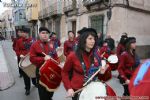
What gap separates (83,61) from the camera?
3.98m

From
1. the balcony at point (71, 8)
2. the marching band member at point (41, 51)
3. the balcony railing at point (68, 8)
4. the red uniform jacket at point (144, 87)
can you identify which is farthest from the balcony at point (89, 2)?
the red uniform jacket at point (144, 87)

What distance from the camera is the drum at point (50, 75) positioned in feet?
17.0

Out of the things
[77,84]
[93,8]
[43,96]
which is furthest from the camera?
[93,8]

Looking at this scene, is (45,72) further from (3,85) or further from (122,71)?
(3,85)

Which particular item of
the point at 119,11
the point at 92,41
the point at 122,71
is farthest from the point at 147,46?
the point at 92,41

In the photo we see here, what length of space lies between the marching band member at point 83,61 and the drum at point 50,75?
3.66 ft

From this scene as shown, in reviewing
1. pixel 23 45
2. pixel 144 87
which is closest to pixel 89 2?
pixel 23 45

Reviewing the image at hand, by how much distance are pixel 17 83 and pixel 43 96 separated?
4.93m

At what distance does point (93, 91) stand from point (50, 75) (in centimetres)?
203

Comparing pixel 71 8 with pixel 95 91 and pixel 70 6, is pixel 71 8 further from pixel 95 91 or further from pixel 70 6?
pixel 95 91

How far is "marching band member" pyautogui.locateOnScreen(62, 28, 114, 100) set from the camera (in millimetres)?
3930

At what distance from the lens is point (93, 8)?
882 inches

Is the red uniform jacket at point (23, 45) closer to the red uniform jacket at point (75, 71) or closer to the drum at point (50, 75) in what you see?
the drum at point (50, 75)

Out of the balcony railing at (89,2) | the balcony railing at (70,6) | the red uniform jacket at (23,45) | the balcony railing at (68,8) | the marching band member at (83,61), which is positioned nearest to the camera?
the marching band member at (83,61)
